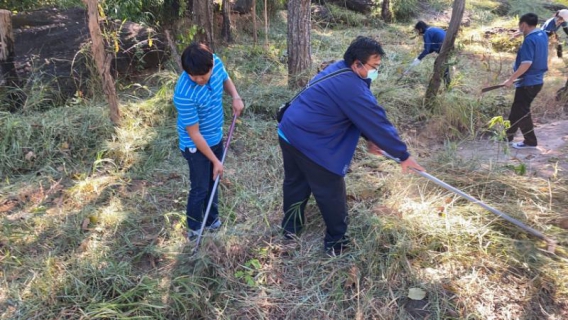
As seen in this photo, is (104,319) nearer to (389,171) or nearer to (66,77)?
(389,171)

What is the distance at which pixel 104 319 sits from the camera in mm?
2305

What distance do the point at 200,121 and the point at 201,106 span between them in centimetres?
13

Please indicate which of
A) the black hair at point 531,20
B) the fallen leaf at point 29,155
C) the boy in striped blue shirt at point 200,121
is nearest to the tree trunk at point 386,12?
the black hair at point 531,20

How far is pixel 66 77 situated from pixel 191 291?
398 centimetres

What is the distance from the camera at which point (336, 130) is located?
2.43m

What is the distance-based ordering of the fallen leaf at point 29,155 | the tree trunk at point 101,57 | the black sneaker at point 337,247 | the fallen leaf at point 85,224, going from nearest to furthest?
the black sneaker at point 337,247
the fallen leaf at point 85,224
the tree trunk at point 101,57
the fallen leaf at point 29,155

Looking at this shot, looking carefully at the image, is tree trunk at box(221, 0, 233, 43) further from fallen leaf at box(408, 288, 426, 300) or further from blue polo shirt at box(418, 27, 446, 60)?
fallen leaf at box(408, 288, 426, 300)

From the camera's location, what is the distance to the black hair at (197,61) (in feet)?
7.81

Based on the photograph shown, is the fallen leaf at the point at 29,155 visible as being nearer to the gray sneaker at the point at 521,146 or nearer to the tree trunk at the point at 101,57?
the tree trunk at the point at 101,57

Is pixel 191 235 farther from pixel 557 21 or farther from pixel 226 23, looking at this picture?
pixel 226 23

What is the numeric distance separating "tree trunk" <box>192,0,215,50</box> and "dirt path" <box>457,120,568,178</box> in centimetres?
396

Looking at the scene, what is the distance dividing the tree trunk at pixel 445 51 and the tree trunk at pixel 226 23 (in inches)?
186

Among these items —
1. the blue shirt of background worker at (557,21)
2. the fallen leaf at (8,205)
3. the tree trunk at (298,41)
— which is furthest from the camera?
the blue shirt of background worker at (557,21)

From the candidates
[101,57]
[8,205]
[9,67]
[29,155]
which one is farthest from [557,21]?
[9,67]
